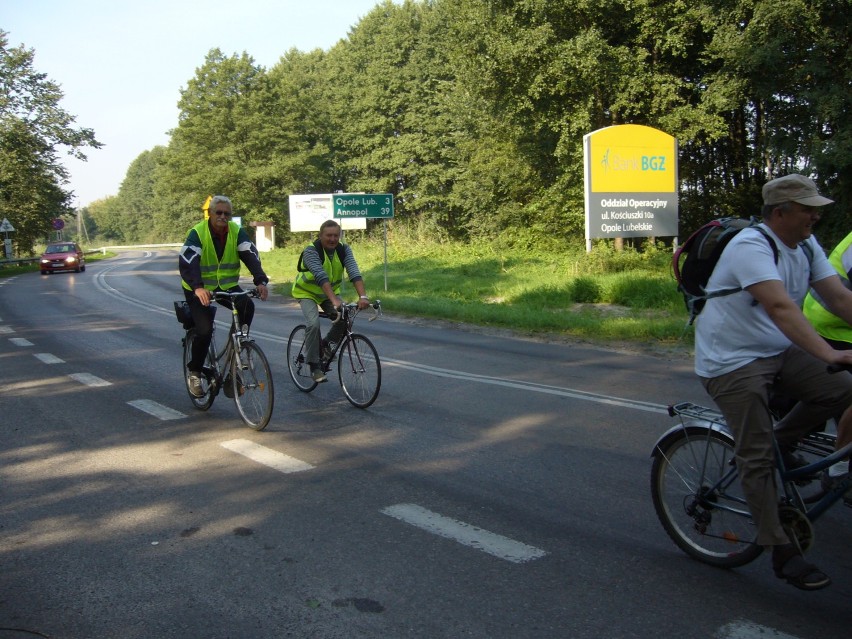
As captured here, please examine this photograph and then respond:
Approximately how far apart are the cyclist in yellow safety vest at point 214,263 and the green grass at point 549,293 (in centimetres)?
413

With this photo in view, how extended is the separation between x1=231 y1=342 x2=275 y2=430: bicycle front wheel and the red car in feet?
115

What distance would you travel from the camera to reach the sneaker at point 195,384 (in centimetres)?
790

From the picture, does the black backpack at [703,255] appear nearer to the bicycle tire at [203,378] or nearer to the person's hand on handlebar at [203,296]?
the person's hand on handlebar at [203,296]

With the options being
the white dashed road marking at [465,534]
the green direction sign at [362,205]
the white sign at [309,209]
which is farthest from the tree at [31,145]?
the white dashed road marking at [465,534]

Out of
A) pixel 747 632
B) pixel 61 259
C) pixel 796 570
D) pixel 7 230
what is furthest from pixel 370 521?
pixel 7 230

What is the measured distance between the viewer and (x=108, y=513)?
4.98m

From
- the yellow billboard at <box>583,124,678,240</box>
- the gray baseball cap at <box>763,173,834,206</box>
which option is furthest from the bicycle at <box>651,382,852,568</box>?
the yellow billboard at <box>583,124,678,240</box>

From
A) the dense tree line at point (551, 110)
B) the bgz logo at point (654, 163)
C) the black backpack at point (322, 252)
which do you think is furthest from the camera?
the dense tree line at point (551, 110)

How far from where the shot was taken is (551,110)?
28172 millimetres

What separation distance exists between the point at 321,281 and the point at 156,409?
2.14m

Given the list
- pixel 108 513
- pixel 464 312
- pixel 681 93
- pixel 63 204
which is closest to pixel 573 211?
pixel 681 93

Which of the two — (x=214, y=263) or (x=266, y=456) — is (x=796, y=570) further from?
(x=214, y=263)

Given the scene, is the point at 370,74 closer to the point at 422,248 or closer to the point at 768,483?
the point at 422,248

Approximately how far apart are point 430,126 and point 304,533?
49.6m
